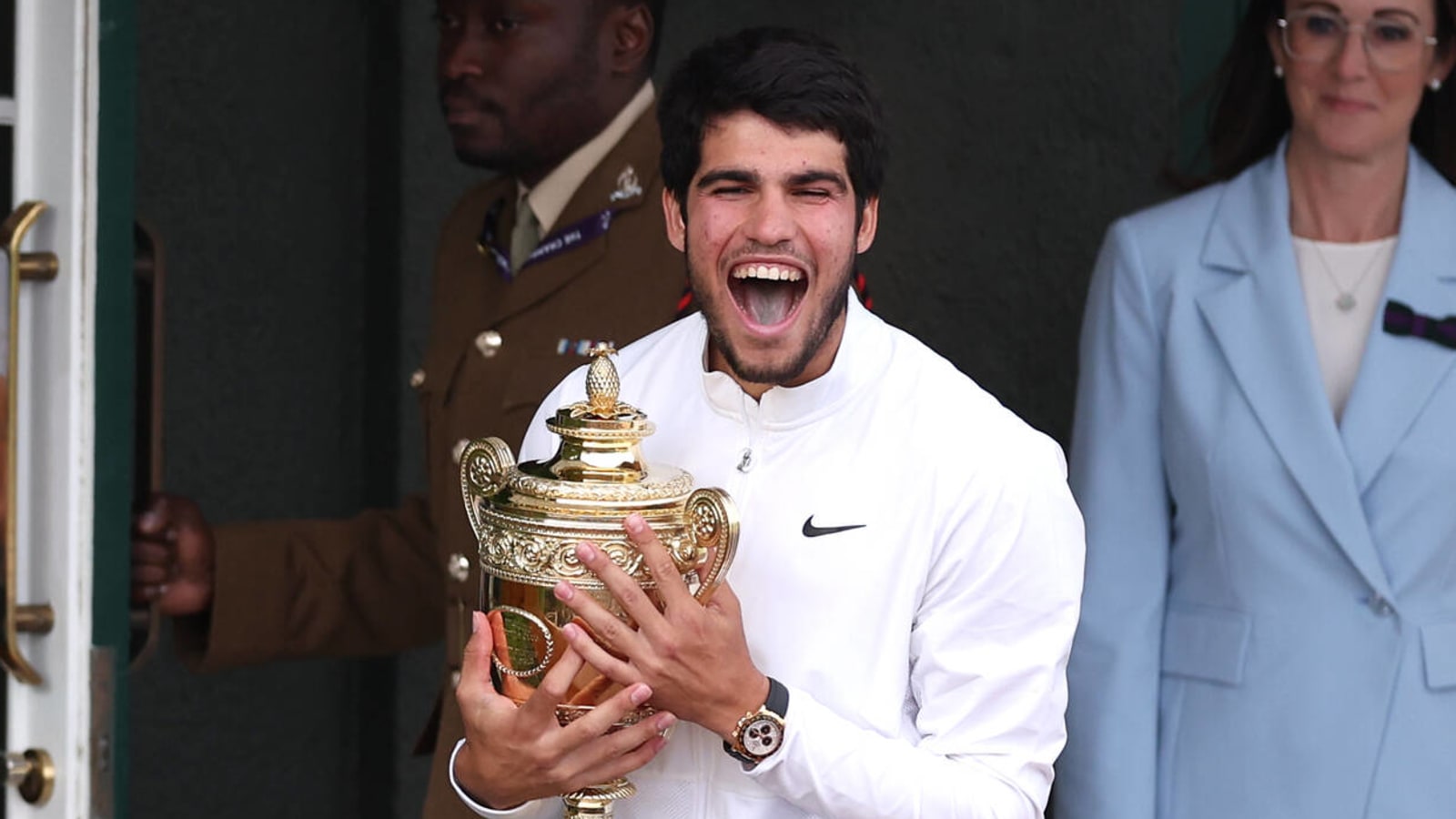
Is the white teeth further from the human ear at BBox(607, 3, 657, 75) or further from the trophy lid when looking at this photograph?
the human ear at BBox(607, 3, 657, 75)

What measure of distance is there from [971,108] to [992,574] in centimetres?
217

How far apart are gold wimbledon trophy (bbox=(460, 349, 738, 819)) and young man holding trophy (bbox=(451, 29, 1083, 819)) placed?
22 mm

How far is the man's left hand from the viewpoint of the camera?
2043 mm

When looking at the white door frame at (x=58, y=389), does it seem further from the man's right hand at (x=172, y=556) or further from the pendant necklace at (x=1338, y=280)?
the pendant necklace at (x=1338, y=280)

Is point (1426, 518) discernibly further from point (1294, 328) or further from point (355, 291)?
point (355, 291)

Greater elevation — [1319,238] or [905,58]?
[905,58]

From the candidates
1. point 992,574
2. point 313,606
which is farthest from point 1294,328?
point 313,606

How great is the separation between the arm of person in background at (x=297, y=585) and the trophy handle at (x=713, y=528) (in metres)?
1.50

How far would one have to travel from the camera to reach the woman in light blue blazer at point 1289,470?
2.97 m

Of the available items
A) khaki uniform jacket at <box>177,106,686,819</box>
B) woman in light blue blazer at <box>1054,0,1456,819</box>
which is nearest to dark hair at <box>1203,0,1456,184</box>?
woman in light blue blazer at <box>1054,0,1456,819</box>

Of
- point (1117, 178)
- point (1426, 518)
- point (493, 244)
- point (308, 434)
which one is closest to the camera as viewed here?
point (1426, 518)

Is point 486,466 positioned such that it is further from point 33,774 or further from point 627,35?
point 627,35

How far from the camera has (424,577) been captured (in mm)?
3686

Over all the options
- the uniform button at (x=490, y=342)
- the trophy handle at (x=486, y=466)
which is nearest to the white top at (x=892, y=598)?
the trophy handle at (x=486, y=466)
